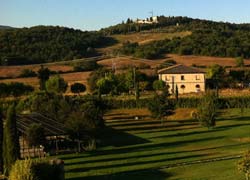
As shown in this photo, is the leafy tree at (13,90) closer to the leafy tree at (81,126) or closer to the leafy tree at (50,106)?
the leafy tree at (50,106)

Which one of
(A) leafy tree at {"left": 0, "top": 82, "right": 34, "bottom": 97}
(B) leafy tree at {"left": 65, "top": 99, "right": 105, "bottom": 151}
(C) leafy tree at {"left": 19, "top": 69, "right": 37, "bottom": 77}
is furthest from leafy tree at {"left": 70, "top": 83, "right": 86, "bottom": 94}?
(B) leafy tree at {"left": 65, "top": 99, "right": 105, "bottom": 151}

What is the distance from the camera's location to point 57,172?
96.4ft

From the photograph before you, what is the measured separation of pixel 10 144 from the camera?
35.4 metres

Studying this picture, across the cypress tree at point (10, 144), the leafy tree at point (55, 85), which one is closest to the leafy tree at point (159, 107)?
the cypress tree at point (10, 144)

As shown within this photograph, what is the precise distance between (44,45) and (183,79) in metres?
54.8

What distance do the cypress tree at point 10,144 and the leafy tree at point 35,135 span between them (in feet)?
24.5

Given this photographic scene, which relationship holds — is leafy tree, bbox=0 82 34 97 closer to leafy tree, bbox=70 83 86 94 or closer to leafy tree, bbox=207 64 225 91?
leafy tree, bbox=70 83 86 94

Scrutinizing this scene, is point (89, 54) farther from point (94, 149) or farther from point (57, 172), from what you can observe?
point (57, 172)

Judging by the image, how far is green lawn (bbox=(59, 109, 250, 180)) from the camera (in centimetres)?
3462

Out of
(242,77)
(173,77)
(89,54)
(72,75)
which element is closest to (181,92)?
(173,77)

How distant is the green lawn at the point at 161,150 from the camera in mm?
34625

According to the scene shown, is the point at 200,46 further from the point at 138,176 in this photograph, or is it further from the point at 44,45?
the point at 138,176

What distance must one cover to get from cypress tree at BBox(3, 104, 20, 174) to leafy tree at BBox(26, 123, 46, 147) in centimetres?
748

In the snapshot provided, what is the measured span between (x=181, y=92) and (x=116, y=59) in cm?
3774
